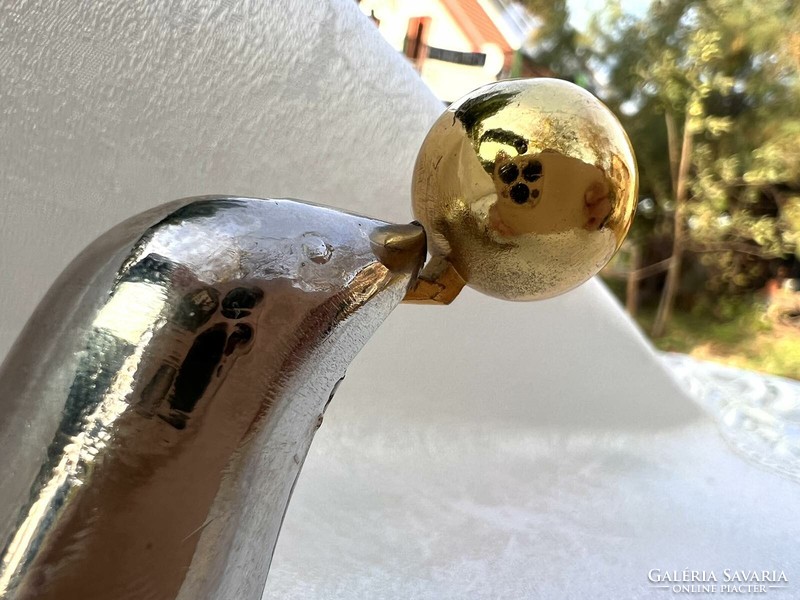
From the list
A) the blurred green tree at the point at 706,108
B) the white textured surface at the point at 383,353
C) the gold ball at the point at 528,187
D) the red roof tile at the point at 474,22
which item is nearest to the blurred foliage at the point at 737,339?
the blurred green tree at the point at 706,108

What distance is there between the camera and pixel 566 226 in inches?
7.1

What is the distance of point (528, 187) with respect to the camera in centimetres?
18

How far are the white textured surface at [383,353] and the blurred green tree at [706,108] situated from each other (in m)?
1.77

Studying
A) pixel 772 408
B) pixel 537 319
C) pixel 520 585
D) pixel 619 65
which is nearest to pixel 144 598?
pixel 520 585

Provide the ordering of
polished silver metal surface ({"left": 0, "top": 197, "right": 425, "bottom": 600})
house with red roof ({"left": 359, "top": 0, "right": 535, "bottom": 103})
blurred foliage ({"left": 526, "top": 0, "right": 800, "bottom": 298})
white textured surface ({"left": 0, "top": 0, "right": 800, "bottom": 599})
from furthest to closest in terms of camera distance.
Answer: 1. blurred foliage ({"left": 526, "top": 0, "right": 800, "bottom": 298})
2. house with red roof ({"left": 359, "top": 0, "right": 535, "bottom": 103})
3. white textured surface ({"left": 0, "top": 0, "right": 800, "bottom": 599})
4. polished silver metal surface ({"left": 0, "top": 197, "right": 425, "bottom": 600})

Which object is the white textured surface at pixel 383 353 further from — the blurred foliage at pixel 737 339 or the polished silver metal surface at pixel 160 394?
the blurred foliage at pixel 737 339

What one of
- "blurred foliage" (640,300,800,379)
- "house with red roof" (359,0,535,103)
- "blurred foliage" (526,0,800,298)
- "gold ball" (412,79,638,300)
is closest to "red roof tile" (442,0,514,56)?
"house with red roof" (359,0,535,103)

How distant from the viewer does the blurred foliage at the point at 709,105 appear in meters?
2.06

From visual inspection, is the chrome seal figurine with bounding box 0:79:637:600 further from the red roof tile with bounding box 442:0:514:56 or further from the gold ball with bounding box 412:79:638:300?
the red roof tile with bounding box 442:0:514:56

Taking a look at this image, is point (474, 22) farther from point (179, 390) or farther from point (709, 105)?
point (709, 105)

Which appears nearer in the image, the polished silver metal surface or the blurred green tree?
the polished silver metal surface

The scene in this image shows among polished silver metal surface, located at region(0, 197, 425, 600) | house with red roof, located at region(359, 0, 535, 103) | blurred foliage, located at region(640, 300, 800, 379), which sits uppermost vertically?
blurred foliage, located at region(640, 300, 800, 379)

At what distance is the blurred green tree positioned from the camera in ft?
6.77

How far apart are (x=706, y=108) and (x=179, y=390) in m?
2.35
